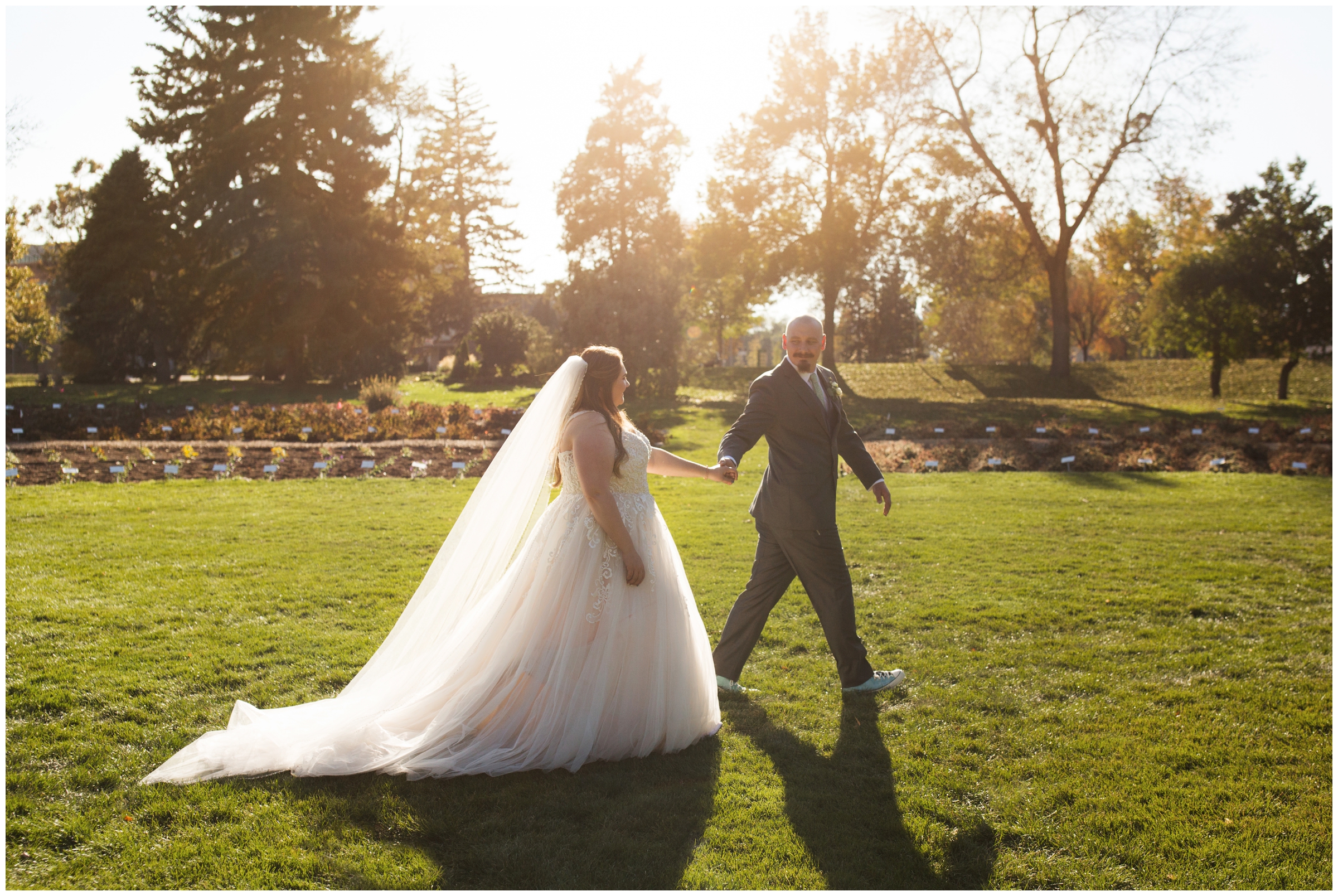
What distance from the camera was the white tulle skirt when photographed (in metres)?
3.79

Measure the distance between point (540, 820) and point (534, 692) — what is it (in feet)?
2.22

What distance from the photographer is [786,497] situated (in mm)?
4719

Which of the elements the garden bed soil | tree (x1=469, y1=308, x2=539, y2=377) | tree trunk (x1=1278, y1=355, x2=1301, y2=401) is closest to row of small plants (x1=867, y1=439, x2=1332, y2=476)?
the garden bed soil

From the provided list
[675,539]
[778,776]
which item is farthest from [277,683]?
[675,539]

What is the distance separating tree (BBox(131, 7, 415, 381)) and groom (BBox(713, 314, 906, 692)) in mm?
26955

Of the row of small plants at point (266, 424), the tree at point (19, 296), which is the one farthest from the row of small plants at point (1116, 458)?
Result: the tree at point (19, 296)

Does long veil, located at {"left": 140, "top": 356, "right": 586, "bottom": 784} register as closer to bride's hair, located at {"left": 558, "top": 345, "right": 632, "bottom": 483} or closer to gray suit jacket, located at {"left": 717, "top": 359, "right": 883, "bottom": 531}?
bride's hair, located at {"left": 558, "top": 345, "right": 632, "bottom": 483}

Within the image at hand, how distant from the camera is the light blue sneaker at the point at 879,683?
16.0 ft

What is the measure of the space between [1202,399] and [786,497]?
27.1 meters

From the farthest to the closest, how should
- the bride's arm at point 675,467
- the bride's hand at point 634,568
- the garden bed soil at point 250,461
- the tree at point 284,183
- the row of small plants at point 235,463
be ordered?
1. the tree at point 284,183
2. the garden bed soil at point 250,461
3. the row of small plants at point 235,463
4. the bride's arm at point 675,467
5. the bride's hand at point 634,568

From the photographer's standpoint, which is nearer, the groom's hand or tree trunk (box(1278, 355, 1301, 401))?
the groom's hand

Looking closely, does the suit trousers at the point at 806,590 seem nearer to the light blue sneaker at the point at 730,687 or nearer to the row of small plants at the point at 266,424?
the light blue sneaker at the point at 730,687

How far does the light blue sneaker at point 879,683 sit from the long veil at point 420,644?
218cm

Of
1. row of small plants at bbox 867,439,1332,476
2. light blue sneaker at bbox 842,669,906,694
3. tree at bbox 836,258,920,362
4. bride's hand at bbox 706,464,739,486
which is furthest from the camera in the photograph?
tree at bbox 836,258,920,362
